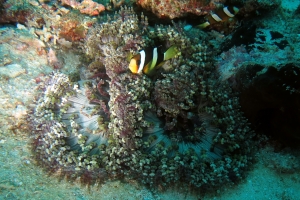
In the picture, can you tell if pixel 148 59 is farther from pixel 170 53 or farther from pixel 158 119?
pixel 158 119

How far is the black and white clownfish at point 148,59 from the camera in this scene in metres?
3.36

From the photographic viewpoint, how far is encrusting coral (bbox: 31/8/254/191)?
10.8 feet

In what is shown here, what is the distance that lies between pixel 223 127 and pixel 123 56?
6.14ft

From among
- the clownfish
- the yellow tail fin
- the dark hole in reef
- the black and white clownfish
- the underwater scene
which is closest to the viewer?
the dark hole in reef

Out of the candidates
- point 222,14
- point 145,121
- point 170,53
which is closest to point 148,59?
point 170,53

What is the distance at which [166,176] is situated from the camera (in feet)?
10.6

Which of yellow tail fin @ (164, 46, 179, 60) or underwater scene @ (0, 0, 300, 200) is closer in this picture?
underwater scene @ (0, 0, 300, 200)

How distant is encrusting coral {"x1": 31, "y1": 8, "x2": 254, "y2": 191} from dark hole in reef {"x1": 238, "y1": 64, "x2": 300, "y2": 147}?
20 centimetres

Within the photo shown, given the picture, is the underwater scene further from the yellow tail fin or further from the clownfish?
the clownfish

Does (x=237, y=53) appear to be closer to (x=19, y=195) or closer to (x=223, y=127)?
(x=223, y=127)

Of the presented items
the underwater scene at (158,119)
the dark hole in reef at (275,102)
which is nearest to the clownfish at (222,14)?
the underwater scene at (158,119)

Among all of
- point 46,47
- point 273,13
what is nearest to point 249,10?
point 273,13

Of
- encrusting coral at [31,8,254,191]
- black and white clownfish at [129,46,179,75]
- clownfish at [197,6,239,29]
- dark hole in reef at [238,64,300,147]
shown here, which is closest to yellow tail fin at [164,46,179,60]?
black and white clownfish at [129,46,179,75]

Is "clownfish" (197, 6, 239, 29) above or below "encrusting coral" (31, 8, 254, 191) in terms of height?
above
